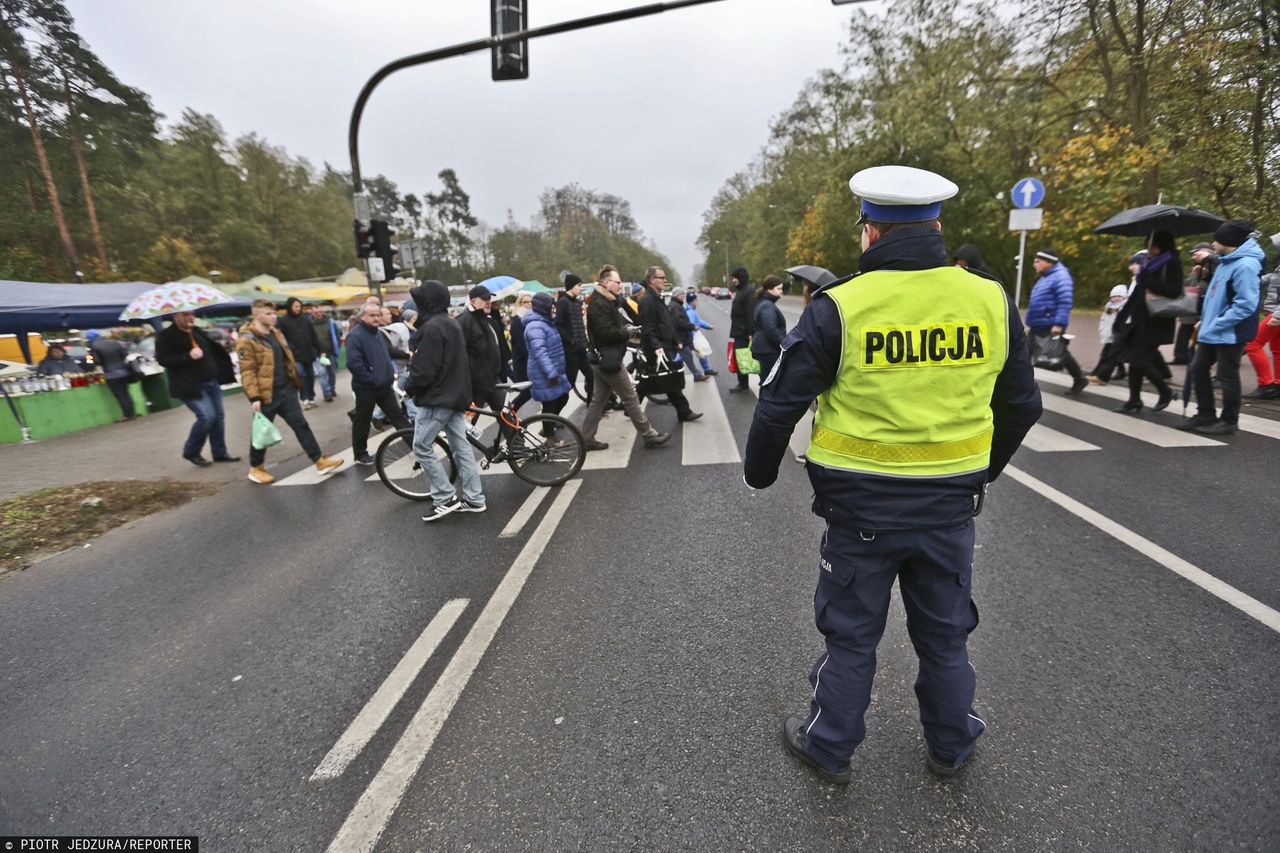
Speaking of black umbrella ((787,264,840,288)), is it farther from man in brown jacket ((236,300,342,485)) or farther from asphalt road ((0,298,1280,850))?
man in brown jacket ((236,300,342,485))

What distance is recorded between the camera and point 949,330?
174 centimetres

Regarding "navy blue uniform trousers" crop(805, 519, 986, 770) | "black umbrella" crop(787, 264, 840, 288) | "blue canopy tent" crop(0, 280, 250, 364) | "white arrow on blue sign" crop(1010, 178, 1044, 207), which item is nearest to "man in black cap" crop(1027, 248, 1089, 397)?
"black umbrella" crop(787, 264, 840, 288)

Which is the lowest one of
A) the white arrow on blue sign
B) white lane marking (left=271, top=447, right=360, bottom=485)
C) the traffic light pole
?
white lane marking (left=271, top=447, right=360, bottom=485)

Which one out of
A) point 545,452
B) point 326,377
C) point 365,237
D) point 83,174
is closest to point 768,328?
point 545,452

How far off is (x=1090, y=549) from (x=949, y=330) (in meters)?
2.90

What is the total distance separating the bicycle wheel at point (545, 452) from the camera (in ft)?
18.7

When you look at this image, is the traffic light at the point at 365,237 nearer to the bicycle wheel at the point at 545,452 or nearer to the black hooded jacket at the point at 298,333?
the black hooded jacket at the point at 298,333

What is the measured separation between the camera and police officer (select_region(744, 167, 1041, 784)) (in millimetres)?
1745

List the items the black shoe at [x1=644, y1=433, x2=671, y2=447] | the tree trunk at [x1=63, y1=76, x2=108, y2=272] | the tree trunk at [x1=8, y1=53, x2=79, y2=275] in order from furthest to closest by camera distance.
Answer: the tree trunk at [x1=63, y1=76, x2=108, y2=272] → the tree trunk at [x1=8, y1=53, x2=79, y2=275] → the black shoe at [x1=644, y1=433, x2=671, y2=447]

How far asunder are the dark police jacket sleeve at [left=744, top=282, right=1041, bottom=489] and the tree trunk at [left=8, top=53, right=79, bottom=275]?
127 feet

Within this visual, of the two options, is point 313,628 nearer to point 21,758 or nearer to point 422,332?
point 21,758

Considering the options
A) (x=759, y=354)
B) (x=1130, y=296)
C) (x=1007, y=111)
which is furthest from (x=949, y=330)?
(x=1007, y=111)

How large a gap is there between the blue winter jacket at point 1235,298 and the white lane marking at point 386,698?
7103 mm

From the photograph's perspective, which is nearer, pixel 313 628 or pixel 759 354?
pixel 313 628
